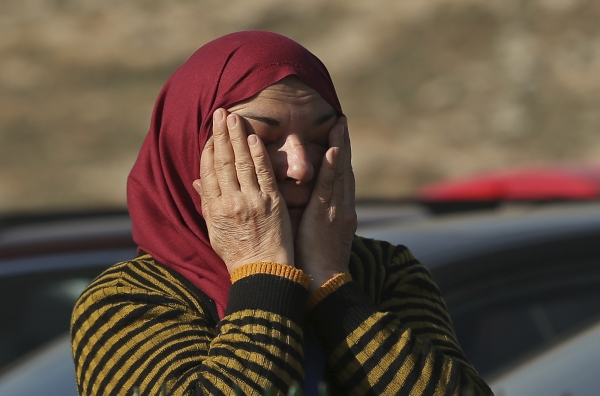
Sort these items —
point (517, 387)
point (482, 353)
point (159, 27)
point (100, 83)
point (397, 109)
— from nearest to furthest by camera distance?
point (517, 387) → point (482, 353) → point (397, 109) → point (100, 83) → point (159, 27)

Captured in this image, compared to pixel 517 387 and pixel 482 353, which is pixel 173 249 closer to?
pixel 517 387

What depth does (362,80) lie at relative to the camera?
23875 mm

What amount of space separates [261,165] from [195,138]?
16 cm

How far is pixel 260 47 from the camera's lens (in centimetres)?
183

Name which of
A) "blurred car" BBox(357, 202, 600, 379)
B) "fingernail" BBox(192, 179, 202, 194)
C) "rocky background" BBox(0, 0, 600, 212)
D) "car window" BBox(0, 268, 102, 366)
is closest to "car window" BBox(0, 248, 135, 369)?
"car window" BBox(0, 268, 102, 366)

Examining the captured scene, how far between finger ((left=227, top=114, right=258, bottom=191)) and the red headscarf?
6cm

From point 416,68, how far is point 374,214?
19.3m

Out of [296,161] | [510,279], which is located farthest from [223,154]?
[510,279]

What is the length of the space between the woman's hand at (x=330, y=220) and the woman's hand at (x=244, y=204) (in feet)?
0.15

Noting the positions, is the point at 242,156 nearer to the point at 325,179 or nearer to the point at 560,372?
the point at 325,179

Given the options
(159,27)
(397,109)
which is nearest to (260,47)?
(397,109)

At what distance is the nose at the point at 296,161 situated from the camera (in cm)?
177

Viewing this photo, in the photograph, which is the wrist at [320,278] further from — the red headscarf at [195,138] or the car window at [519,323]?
the car window at [519,323]

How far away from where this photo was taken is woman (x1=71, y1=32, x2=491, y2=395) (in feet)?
5.37
